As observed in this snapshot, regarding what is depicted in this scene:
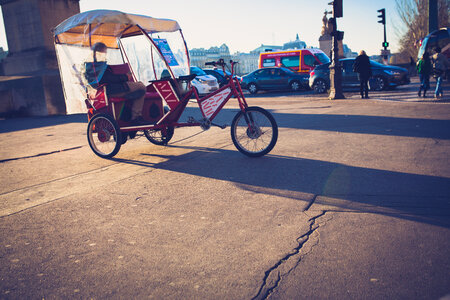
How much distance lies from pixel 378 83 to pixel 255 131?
13796 millimetres

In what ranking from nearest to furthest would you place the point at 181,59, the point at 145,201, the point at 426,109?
the point at 145,201, the point at 181,59, the point at 426,109

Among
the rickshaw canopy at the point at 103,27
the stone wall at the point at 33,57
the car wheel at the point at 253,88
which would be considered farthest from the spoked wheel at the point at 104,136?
the car wheel at the point at 253,88

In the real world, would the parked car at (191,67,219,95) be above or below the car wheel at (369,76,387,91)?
above

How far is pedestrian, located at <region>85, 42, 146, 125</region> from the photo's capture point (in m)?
6.94

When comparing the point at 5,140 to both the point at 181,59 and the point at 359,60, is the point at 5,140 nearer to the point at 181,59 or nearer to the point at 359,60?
the point at 181,59

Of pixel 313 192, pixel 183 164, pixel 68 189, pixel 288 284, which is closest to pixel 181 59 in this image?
pixel 183 164

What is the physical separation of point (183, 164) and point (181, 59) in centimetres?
297

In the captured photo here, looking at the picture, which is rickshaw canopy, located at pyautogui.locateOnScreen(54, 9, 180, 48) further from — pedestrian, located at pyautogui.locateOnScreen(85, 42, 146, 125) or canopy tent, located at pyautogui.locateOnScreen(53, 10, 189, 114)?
pedestrian, located at pyautogui.locateOnScreen(85, 42, 146, 125)

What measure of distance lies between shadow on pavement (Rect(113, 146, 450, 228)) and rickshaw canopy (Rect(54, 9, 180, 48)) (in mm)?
2461

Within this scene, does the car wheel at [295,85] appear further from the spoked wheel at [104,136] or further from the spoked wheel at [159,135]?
the spoked wheel at [104,136]

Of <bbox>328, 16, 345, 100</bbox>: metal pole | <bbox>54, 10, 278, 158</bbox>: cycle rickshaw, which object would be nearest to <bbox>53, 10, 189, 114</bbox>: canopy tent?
<bbox>54, 10, 278, 158</bbox>: cycle rickshaw

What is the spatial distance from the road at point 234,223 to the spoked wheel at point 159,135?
1.48ft

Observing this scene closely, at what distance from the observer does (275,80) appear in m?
23.0

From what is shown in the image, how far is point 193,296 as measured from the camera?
7.90 feet
